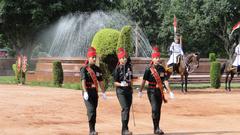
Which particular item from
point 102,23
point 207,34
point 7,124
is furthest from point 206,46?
point 7,124

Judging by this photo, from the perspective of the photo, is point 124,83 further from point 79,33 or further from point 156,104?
point 79,33

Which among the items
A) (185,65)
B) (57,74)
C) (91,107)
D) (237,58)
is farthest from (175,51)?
(91,107)

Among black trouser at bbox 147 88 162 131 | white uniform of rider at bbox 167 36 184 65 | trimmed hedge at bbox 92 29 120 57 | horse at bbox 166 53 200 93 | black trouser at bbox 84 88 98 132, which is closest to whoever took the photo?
black trouser at bbox 84 88 98 132

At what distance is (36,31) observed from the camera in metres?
51.0

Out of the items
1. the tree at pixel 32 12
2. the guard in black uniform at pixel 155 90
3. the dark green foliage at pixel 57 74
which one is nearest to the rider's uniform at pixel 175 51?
the dark green foliage at pixel 57 74

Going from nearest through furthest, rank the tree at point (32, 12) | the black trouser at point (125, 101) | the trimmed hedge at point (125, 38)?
1. the black trouser at point (125, 101)
2. the trimmed hedge at point (125, 38)
3. the tree at point (32, 12)

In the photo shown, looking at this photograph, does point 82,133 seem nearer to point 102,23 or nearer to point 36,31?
point 102,23

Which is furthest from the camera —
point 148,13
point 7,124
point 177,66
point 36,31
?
point 148,13

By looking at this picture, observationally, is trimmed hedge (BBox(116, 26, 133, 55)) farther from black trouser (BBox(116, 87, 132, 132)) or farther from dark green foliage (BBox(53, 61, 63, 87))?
black trouser (BBox(116, 87, 132, 132))

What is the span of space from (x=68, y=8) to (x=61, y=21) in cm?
155

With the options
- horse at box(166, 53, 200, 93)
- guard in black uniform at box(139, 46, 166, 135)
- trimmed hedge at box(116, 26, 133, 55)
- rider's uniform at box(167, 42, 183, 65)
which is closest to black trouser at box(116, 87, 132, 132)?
guard in black uniform at box(139, 46, 166, 135)

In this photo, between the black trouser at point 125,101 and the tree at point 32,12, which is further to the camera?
the tree at point 32,12

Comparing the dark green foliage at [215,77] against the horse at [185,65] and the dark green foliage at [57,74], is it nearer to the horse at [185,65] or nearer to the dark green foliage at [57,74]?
the horse at [185,65]

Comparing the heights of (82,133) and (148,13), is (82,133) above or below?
below
